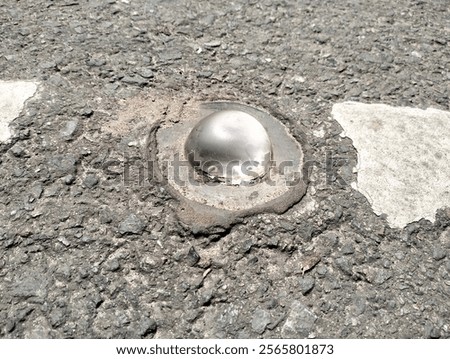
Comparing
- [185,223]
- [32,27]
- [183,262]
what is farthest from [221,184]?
[32,27]

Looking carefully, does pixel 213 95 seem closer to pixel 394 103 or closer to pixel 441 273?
pixel 394 103

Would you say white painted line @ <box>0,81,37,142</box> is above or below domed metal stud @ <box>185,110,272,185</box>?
above

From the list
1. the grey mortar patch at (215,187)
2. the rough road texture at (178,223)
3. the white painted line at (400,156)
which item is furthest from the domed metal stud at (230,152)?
the white painted line at (400,156)

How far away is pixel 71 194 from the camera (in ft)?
7.16

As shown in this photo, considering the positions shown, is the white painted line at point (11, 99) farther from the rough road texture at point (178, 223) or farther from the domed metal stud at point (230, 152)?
the domed metal stud at point (230, 152)

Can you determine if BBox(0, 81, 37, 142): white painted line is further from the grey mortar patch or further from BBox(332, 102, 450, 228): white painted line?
BBox(332, 102, 450, 228): white painted line

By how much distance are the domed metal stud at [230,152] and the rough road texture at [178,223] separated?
247 millimetres

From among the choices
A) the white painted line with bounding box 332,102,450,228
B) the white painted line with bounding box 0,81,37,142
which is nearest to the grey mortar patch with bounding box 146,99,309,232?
the white painted line with bounding box 332,102,450,228

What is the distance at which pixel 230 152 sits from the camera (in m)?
2.32

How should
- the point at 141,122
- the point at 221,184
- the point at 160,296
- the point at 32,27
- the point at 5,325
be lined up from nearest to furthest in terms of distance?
the point at 5,325
the point at 160,296
the point at 221,184
the point at 141,122
the point at 32,27

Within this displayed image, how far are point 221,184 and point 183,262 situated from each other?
0.46 m

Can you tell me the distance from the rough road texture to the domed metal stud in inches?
9.7

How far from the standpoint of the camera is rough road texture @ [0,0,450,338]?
1869mm

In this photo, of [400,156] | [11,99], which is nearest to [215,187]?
[400,156]
